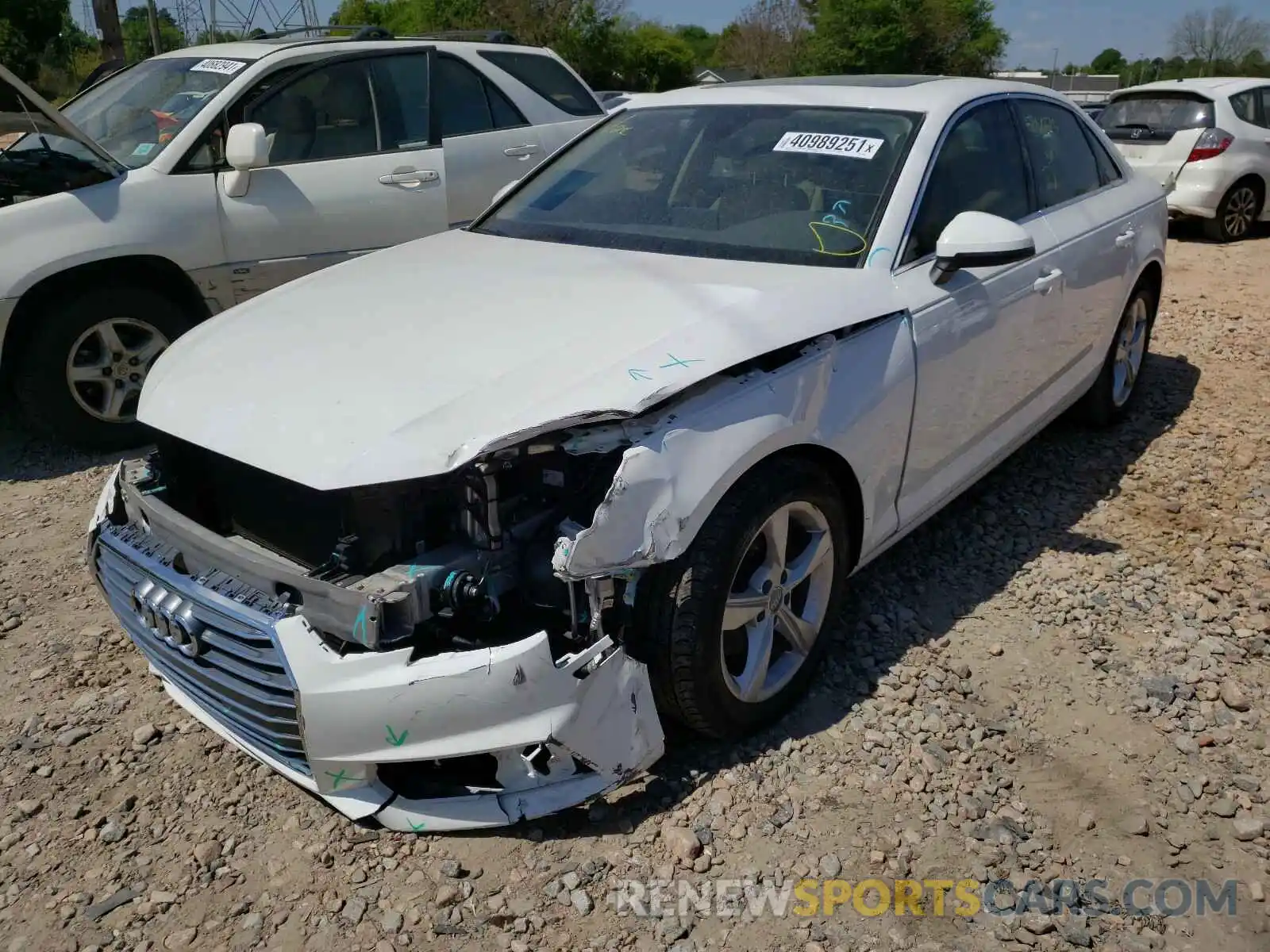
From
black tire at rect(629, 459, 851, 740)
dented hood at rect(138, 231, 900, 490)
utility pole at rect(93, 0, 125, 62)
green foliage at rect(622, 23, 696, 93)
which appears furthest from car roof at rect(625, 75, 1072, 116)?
green foliage at rect(622, 23, 696, 93)

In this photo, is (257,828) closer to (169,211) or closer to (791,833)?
(791,833)

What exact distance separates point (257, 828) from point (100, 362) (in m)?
3.12

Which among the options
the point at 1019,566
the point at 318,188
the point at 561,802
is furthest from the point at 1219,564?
the point at 318,188

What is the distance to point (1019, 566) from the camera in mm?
3955

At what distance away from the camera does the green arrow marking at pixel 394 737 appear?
7.62 ft

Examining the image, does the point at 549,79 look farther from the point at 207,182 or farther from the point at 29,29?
the point at 29,29

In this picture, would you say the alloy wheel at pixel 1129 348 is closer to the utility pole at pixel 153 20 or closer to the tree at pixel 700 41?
the utility pole at pixel 153 20

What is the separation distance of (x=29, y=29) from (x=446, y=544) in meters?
38.9

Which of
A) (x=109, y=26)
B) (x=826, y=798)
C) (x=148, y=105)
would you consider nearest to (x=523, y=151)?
(x=148, y=105)

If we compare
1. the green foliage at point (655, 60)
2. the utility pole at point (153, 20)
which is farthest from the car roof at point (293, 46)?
the green foliage at point (655, 60)

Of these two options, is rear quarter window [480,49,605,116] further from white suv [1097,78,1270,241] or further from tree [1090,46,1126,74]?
tree [1090,46,1126,74]

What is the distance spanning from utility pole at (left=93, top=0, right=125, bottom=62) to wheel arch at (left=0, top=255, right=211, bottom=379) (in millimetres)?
10203

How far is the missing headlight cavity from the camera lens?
2.37 meters

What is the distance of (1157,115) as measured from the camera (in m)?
10.4
